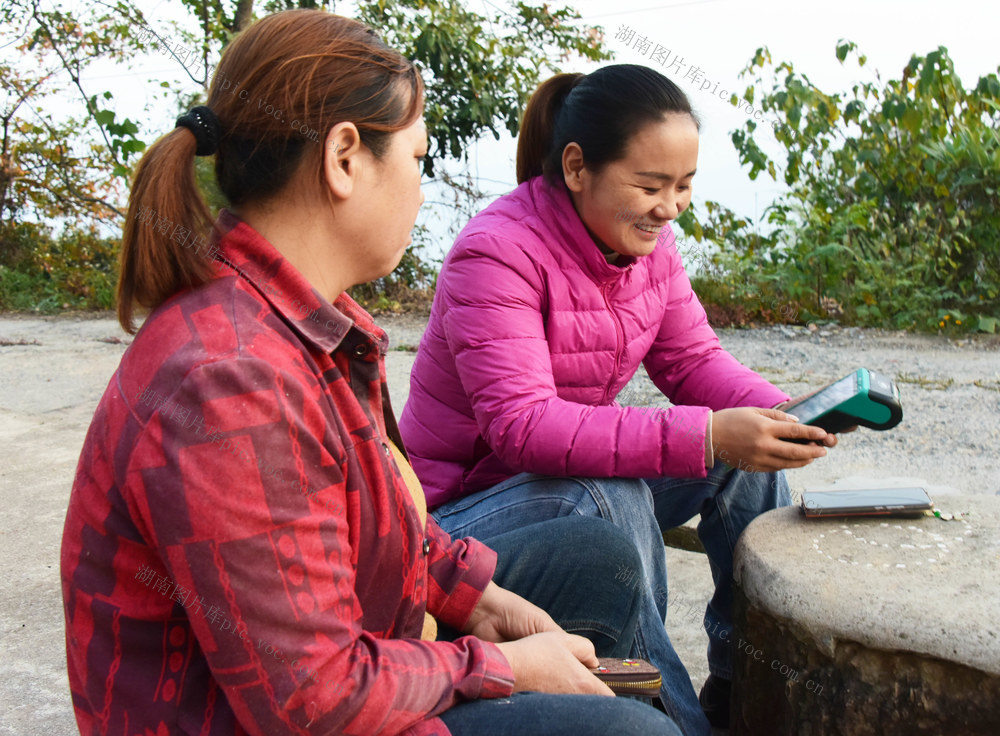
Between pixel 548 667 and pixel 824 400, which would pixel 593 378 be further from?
pixel 548 667

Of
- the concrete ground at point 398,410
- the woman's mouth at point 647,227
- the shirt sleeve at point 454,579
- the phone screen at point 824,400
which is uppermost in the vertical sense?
the woman's mouth at point 647,227

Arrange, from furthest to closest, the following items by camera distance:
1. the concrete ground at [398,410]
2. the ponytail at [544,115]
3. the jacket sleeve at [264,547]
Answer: the concrete ground at [398,410] < the ponytail at [544,115] < the jacket sleeve at [264,547]

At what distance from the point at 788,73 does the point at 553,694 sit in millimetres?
6084

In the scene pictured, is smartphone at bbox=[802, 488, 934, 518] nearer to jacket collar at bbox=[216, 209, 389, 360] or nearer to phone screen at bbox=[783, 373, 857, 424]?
phone screen at bbox=[783, 373, 857, 424]

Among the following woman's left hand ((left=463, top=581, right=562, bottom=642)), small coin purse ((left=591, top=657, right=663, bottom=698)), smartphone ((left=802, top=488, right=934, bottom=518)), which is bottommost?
small coin purse ((left=591, top=657, right=663, bottom=698))

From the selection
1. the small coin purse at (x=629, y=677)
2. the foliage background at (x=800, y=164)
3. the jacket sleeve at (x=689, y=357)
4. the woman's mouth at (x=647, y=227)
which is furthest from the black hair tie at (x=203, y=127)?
the foliage background at (x=800, y=164)

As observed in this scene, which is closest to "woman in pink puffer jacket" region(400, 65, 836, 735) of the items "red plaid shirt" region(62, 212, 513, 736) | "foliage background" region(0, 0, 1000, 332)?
"red plaid shirt" region(62, 212, 513, 736)

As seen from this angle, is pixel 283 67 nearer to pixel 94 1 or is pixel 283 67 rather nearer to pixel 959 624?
pixel 959 624

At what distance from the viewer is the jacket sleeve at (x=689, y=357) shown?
7.79 feet

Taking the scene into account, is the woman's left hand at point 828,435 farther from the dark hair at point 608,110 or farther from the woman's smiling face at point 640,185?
the dark hair at point 608,110

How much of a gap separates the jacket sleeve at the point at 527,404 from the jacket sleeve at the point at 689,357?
43 centimetres

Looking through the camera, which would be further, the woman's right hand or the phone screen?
the phone screen

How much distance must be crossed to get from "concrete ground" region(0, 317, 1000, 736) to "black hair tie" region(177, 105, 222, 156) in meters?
1.48

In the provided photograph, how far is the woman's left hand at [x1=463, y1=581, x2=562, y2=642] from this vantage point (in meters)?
1.62
